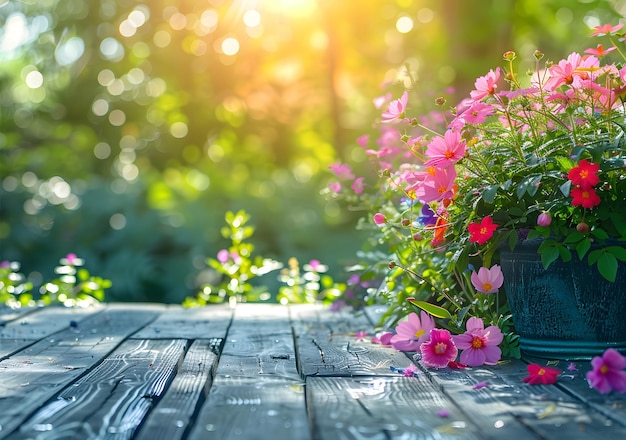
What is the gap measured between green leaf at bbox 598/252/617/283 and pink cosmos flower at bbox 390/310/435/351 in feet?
1.67

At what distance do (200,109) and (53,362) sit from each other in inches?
352

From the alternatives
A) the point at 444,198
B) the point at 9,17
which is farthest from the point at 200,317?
the point at 9,17

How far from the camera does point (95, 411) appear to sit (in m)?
1.55

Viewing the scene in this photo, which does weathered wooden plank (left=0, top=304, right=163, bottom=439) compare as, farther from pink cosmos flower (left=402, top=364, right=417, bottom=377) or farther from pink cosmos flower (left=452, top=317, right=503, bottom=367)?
pink cosmos flower (left=452, top=317, right=503, bottom=367)

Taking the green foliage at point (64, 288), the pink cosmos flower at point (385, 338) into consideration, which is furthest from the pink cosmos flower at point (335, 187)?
the green foliage at point (64, 288)

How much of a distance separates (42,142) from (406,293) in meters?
11.7

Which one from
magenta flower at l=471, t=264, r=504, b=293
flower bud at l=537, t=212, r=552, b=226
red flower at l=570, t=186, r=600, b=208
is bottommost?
magenta flower at l=471, t=264, r=504, b=293

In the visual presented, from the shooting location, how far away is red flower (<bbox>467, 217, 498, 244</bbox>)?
1.99 m

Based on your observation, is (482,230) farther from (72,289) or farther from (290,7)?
(290,7)

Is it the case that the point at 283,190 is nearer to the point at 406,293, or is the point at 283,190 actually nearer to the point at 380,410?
the point at 406,293

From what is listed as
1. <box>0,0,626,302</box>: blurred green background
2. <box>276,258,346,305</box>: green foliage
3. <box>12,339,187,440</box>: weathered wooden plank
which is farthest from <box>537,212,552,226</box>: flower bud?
<box>0,0,626,302</box>: blurred green background

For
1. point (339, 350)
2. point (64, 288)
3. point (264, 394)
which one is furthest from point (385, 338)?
point (64, 288)

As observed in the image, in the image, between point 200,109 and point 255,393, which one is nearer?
point 255,393

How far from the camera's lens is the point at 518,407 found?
5.19 ft
